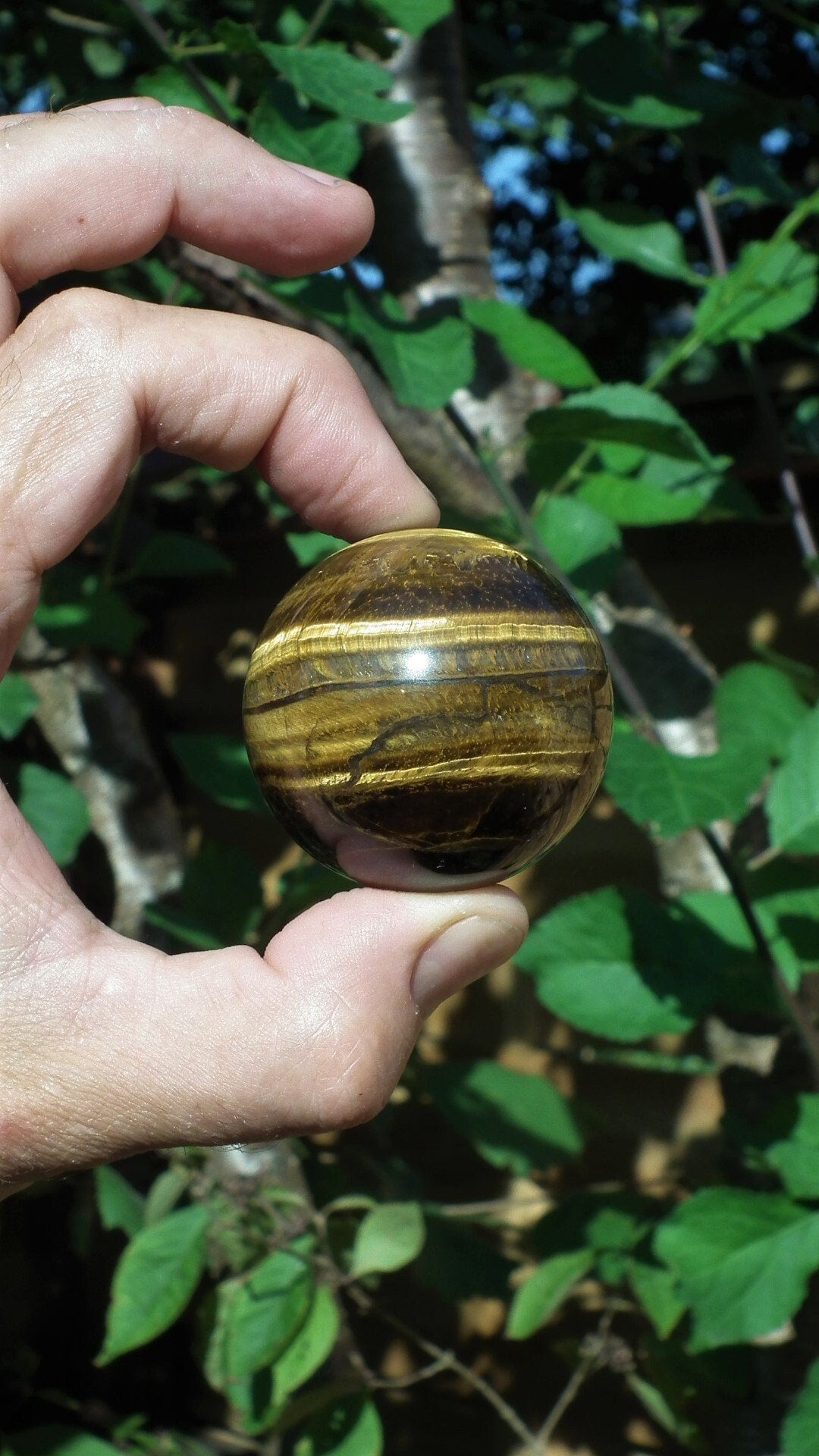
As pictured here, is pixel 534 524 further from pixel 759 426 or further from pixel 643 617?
pixel 759 426

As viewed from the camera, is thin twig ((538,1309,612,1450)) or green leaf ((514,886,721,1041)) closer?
green leaf ((514,886,721,1041))

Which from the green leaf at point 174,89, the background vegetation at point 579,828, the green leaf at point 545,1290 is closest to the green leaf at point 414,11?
the background vegetation at point 579,828

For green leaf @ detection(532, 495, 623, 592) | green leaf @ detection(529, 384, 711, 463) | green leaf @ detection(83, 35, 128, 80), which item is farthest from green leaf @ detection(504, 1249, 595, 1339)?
green leaf @ detection(83, 35, 128, 80)

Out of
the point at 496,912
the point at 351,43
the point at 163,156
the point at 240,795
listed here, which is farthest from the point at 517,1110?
the point at 351,43

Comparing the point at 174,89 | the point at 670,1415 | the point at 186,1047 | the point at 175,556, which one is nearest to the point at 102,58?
the point at 174,89

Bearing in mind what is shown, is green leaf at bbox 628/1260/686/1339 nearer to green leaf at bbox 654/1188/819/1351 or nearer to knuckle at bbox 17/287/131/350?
green leaf at bbox 654/1188/819/1351

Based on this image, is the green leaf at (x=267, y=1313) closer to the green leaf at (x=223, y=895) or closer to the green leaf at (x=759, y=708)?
the green leaf at (x=223, y=895)
